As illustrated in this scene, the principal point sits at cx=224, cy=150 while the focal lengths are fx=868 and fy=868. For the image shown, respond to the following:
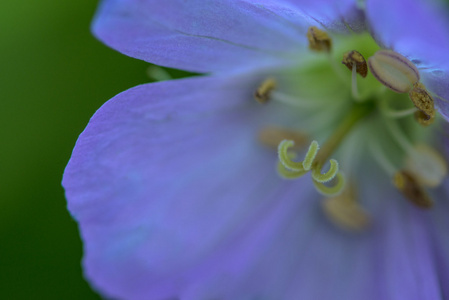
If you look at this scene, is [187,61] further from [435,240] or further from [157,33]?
[435,240]

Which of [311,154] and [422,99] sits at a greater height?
[422,99]

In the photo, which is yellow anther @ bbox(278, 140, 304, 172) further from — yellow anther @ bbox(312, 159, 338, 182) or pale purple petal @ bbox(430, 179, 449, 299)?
pale purple petal @ bbox(430, 179, 449, 299)

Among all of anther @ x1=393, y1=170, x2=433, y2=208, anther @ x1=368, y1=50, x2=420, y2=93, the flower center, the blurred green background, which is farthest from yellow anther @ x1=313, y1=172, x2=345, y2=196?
the blurred green background

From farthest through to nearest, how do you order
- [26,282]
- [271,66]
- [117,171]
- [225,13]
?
[26,282] → [271,66] → [117,171] → [225,13]

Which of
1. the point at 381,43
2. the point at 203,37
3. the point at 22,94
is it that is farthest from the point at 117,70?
the point at 381,43

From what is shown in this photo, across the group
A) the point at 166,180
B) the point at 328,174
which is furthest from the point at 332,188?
the point at 166,180

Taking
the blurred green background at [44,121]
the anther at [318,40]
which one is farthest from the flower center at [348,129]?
the blurred green background at [44,121]

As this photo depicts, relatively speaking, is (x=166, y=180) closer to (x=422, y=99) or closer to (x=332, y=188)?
(x=332, y=188)
